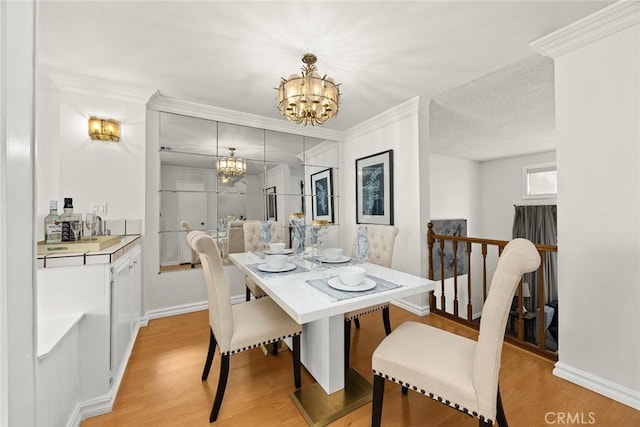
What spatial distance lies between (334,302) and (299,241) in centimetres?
88

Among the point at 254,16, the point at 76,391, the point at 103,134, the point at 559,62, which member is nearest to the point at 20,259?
the point at 76,391

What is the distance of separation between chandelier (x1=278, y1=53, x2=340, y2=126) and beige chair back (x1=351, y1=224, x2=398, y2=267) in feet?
3.59

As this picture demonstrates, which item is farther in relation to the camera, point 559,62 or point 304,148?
point 304,148

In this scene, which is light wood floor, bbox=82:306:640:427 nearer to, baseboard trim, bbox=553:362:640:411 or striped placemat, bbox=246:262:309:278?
baseboard trim, bbox=553:362:640:411

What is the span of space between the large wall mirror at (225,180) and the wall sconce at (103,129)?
0.42 meters

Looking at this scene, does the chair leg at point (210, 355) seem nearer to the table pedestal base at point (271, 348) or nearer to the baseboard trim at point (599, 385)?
the table pedestal base at point (271, 348)

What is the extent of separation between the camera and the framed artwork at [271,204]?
3361 millimetres

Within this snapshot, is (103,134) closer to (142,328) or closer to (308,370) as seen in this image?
(142,328)

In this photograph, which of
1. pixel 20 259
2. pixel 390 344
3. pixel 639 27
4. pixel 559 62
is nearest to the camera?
pixel 20 259

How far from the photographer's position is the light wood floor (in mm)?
1434

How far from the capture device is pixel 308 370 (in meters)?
1.81

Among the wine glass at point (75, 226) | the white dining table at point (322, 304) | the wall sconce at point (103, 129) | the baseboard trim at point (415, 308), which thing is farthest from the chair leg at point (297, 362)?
the wall sconce at point (103, 129)

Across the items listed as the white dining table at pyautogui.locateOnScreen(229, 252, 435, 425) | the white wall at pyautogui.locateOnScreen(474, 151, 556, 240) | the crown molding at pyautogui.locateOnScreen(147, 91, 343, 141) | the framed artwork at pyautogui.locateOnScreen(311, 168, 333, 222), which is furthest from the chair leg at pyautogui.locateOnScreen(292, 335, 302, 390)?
the white wall at pyautogui.locateOnScreen(474, 151, 556, 240)

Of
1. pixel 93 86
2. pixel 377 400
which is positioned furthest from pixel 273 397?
pixel 93 86
